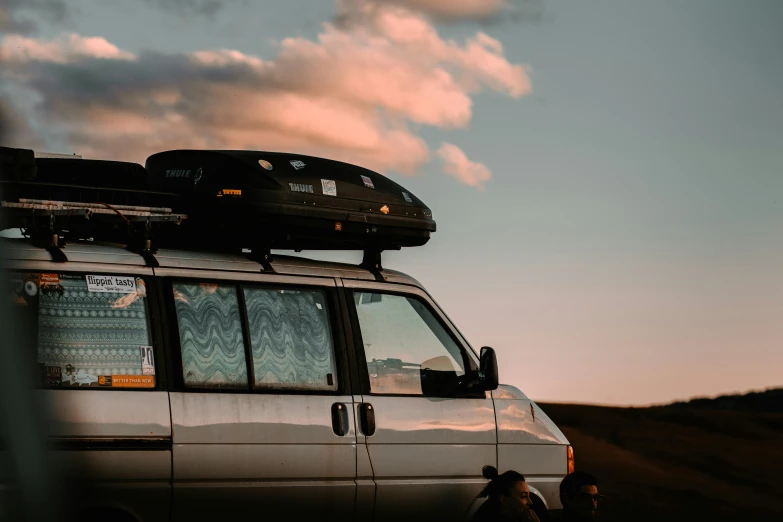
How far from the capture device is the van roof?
6.89 metres

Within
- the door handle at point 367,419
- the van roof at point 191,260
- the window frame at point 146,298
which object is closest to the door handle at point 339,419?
the door handle at point 367,419

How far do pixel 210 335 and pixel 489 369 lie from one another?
198 centimetres

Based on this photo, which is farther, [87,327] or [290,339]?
[290,339]

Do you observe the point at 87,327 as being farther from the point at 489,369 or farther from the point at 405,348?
the point at 489,369

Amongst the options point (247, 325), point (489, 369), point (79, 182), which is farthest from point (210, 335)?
point (489, 369)

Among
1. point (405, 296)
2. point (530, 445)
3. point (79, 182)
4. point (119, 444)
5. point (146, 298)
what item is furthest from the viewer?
point (530, 445)

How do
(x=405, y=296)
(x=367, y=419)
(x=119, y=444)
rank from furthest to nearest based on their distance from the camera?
(x=405, y=296) → (x=367, y=419) → (x=119, y=444)

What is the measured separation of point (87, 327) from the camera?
22.9 feet

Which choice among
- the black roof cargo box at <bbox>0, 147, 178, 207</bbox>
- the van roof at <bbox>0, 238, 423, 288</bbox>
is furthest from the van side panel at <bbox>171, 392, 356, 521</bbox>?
the black roof cargo box at <bbox>0, 147, 178, 207</bbox>

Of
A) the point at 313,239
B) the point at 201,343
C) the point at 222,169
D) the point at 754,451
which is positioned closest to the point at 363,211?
the point at 313,239

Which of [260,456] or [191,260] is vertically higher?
[191,260]

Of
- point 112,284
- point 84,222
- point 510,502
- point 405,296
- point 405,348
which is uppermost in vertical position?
point 84,222

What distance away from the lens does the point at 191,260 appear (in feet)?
24.9

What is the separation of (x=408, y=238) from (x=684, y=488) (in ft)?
64.9
